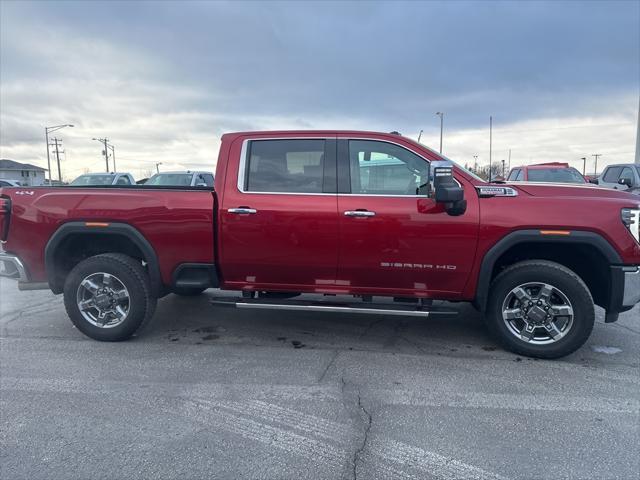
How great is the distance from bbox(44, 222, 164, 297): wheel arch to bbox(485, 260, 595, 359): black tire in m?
3.23

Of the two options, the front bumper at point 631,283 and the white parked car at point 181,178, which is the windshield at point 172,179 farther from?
the front bumper at point 631,283

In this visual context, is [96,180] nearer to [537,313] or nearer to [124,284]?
[124,284]

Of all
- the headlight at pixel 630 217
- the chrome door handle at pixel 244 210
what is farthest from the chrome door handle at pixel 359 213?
the headlight at pixel 630 217

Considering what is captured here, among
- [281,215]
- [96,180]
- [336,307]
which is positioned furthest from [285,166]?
[96,180]

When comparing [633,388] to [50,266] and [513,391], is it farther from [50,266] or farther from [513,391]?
[50,266]

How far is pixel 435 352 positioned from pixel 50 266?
3887mm

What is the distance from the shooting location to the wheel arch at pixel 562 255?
13.2ft

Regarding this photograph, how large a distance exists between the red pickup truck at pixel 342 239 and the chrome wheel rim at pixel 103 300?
11 mm

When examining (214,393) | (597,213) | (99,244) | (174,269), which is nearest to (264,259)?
(174,269)

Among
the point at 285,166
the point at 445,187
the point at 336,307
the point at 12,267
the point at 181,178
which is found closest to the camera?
the point at 445,187

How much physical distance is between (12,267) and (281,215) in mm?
2841

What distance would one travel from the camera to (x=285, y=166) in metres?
4.52

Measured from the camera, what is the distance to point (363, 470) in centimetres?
270

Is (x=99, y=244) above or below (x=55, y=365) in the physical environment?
above
